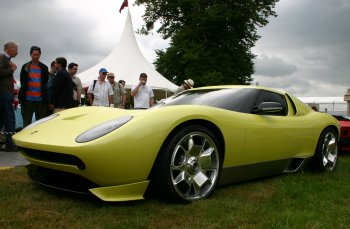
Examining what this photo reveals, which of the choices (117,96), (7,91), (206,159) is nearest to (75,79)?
(117,96)

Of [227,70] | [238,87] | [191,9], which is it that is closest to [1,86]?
[238,87]

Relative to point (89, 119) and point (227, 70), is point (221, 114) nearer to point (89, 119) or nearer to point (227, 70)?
point (89, 119)

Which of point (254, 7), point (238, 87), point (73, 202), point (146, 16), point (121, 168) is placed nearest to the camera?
point (121, 168)

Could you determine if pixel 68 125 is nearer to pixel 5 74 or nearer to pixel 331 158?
pixel 5 74

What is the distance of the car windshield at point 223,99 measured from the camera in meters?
3.92

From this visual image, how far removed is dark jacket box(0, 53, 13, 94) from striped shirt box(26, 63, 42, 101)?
344mm

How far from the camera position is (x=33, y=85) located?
21.3ft

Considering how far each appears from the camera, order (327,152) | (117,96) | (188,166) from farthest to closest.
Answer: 1. (117,96)
2. (327,152)
3. (188,166)

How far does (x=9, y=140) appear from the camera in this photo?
20.2ft

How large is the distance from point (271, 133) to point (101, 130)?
1.91 metres

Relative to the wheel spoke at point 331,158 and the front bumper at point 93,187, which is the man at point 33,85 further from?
the wheel spoke at point 331,158

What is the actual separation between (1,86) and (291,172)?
452cm

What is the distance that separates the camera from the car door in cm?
380

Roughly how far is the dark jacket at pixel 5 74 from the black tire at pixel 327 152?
15.5 feet
